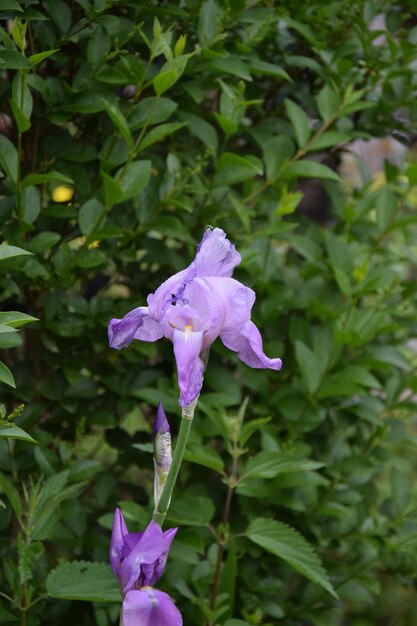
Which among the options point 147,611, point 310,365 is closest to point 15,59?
point 147,611

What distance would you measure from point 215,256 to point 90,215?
0.60 metres

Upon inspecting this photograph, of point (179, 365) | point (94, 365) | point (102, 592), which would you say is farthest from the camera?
point (94, 365)

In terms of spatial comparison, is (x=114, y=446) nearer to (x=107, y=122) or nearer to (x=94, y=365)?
(x=94, y=365)

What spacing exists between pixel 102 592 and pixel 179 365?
549 millimetres

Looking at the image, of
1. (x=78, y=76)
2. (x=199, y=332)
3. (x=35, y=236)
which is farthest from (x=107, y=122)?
(x=199, y=332)

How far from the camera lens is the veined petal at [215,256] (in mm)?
1232

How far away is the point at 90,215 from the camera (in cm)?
178

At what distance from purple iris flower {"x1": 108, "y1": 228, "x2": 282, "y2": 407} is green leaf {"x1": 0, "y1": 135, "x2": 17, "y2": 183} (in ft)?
1.80

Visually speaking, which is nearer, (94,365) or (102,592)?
(102,592)

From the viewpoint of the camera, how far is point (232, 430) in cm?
177

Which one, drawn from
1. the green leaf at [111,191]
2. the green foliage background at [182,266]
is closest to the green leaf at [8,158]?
the green foliage background at [182,266]

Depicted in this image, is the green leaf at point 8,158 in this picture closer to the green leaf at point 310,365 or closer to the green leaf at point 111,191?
the green leaf at point 111,191

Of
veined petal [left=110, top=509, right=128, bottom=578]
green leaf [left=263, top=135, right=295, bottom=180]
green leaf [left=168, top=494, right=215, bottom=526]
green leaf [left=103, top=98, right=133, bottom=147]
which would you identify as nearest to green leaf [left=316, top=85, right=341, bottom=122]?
green leaf [left=263, top=135, right=295, bottom=180]

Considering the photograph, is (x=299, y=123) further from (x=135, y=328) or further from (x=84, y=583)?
(x=84, y=583)
